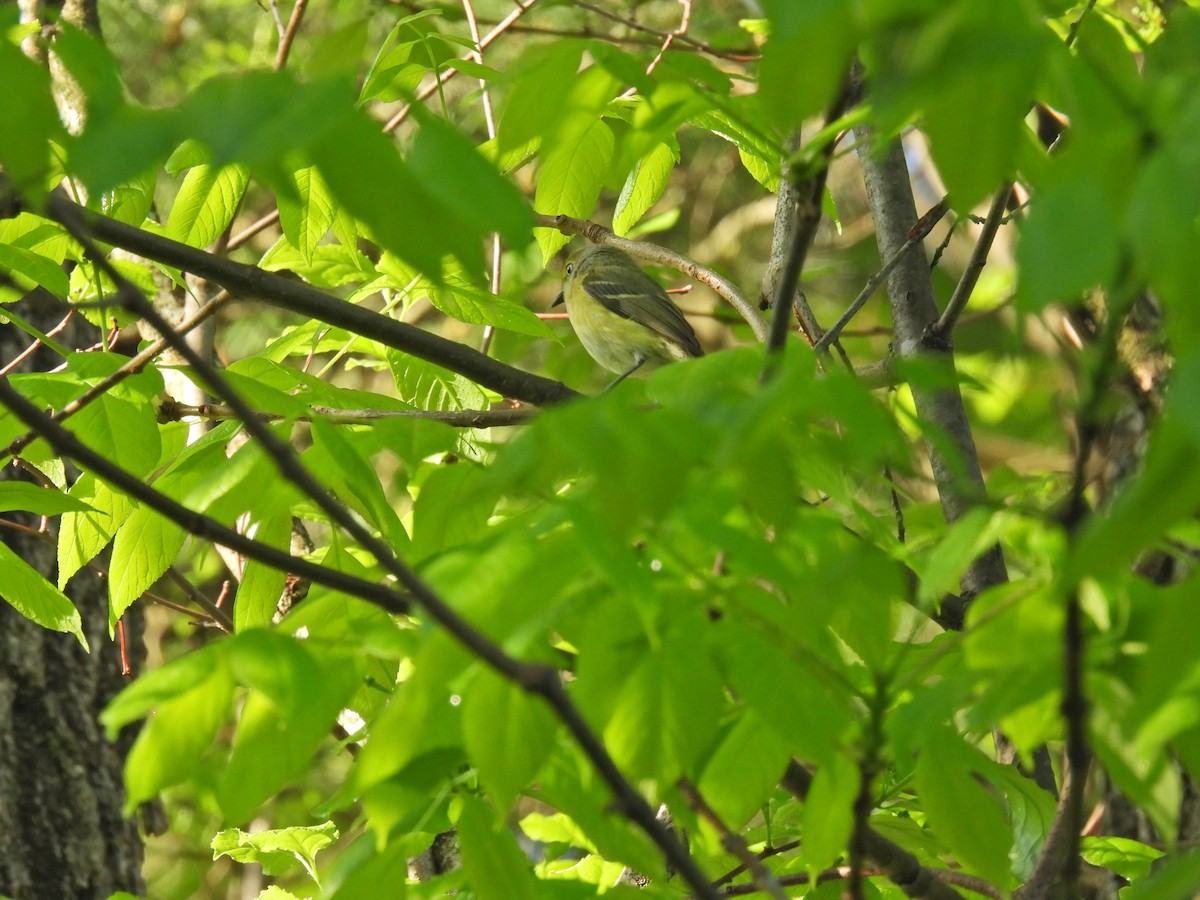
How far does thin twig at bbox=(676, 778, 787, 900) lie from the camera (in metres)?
1.27

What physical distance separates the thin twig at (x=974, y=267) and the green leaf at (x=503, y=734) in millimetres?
1376

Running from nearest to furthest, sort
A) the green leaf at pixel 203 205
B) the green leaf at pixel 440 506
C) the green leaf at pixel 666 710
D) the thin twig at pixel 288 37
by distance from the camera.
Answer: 1. the green leaf at pixel 666 710
2. the green leaf at pixel 440 506
3. the green leaf at pixel 203 205
4. the thin twig at pixel 288 37

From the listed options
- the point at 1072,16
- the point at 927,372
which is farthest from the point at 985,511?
the point at 1072,16

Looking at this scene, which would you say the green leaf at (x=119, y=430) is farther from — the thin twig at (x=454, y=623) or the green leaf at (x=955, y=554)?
the green leaf at (x=955, y=554)

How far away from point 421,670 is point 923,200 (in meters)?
7.56

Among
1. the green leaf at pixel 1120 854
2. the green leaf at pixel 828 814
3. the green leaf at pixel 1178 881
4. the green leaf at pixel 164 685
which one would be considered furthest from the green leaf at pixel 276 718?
the green leaf at pixel 1120 854

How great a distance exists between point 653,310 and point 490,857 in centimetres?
409

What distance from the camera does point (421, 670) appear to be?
114cm

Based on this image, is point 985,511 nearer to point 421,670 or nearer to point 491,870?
point 421,670

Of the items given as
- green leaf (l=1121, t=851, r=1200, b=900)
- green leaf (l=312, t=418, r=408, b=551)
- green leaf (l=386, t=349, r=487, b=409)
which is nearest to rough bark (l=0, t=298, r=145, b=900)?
green leaf (l=386, t=349, r=487, b=409)

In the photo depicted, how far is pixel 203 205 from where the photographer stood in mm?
2385

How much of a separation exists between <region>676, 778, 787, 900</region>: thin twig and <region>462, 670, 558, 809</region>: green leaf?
0.24 m

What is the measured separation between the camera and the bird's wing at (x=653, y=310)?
210 inches

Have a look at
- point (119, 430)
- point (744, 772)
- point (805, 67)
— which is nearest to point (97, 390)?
point (119, 430)
